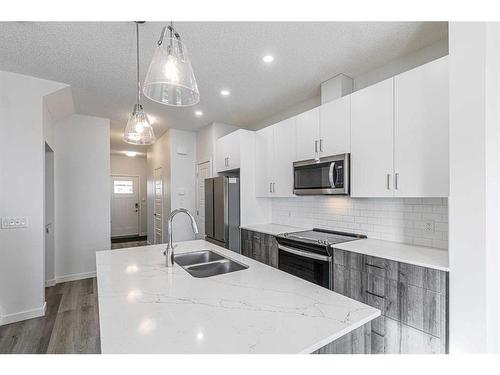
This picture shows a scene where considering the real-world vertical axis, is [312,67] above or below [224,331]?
above

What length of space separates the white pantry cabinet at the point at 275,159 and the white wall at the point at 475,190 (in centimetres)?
180

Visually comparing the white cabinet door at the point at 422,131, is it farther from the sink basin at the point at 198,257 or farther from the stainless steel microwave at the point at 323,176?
the sink basin at the point at 198,257

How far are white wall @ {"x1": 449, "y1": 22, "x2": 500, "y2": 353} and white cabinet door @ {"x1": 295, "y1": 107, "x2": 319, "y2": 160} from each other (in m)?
1.37

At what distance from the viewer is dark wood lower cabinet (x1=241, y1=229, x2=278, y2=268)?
3.19 metres

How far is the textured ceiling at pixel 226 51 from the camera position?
6.63ft

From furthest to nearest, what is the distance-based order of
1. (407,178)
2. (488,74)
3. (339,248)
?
(339,248), (407,178), (488,74)

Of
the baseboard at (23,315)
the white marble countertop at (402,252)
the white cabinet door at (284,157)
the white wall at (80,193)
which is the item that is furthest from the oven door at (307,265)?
the white wall at (80,193)

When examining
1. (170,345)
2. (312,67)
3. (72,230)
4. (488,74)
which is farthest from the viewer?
(72,230)

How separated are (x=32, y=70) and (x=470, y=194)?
4.01m

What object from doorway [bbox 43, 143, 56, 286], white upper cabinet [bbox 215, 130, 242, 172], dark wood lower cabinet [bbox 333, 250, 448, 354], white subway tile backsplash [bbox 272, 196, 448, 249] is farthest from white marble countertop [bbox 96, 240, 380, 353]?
doorway [bbox 43, 143, 56, 286]

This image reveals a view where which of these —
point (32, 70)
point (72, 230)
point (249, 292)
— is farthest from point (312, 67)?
point (72, 230)

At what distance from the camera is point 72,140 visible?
4148 mm

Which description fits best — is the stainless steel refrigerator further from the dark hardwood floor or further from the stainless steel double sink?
the dark hardwood floor
